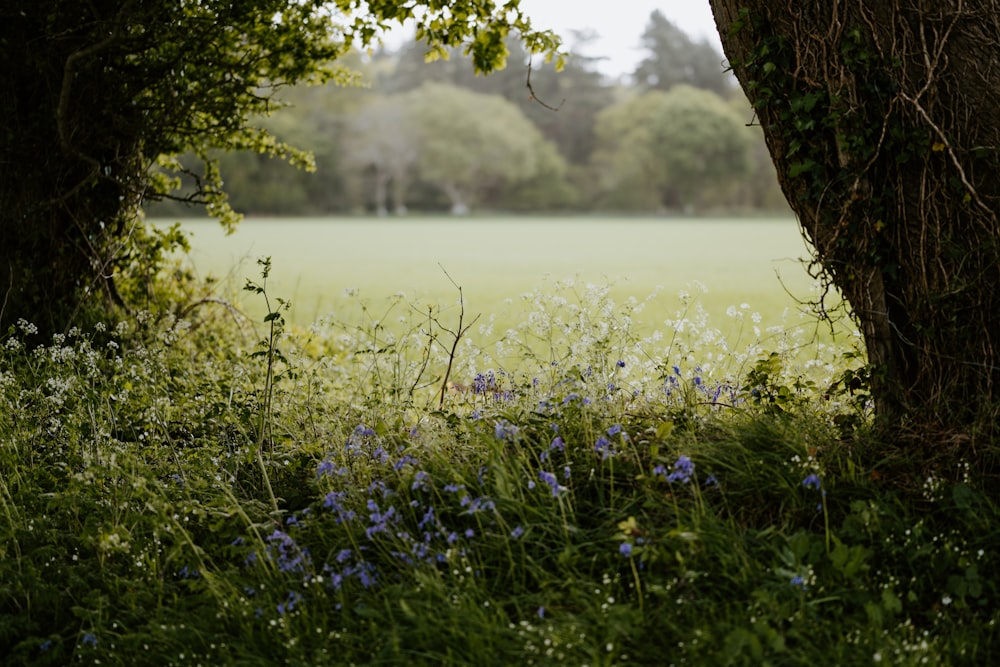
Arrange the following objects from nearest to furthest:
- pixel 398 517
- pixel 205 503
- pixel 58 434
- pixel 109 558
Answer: pixel 398 517, pixel 109 558, pixel 205 503, pixel 58 434

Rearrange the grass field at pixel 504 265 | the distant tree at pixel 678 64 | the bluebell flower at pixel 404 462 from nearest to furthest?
the bluebell flower at pixel 404 462 < the grass field at pixel 504 265 < the distant tree at pixel 678 64

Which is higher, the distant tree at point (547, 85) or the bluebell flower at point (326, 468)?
the distant tree at point (547, 85)

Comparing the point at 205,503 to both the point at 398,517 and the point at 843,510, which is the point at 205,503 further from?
the point at 843,510

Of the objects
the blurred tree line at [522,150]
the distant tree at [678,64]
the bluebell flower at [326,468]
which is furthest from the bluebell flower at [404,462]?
the distant tree at [678,64]

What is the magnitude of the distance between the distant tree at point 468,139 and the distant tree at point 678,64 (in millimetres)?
18223

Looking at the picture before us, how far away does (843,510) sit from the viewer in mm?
3551

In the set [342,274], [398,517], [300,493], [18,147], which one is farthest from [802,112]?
[342,274]

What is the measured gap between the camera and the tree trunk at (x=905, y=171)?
3809 mm

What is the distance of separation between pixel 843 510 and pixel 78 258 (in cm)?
573

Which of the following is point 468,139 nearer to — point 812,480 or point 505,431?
point 505,431

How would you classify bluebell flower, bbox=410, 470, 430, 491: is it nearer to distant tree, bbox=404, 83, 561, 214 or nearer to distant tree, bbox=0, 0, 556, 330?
distant tree, bbox=0, 0, 556, 330

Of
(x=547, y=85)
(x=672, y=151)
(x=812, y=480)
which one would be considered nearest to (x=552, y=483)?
(x=812, y=480)

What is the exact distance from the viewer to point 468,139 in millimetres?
81438

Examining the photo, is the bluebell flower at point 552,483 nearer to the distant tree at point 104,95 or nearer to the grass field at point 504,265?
the grass field at point 504,265
